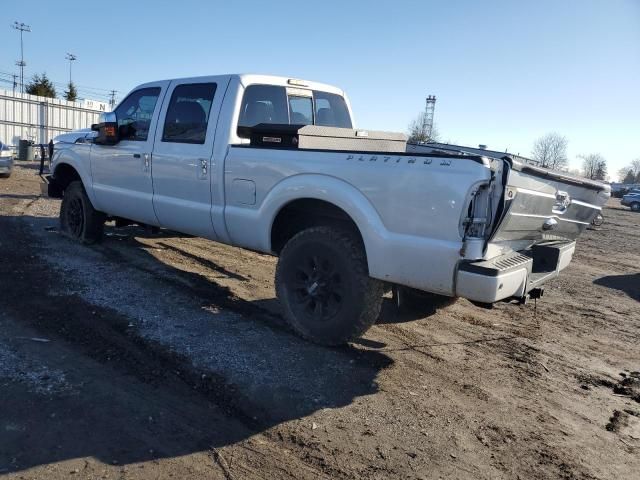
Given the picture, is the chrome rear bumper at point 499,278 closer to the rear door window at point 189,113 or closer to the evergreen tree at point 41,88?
the rear door window at point 189,113

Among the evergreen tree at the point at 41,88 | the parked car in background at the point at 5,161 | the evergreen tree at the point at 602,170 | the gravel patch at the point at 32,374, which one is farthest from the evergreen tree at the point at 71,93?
the evergreen tree at the point at 602,170

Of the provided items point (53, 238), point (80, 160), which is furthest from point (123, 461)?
point (53, 238)

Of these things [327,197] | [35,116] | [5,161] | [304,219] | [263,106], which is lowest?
[5,161]

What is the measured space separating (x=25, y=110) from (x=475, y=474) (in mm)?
31359

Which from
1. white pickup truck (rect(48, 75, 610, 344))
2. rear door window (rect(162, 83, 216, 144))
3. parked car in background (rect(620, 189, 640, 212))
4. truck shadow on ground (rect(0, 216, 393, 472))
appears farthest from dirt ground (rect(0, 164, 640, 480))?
parked car in background (rect(620, 189, 640, 212))

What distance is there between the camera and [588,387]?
4105 mm

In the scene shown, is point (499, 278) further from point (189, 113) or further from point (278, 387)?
Answer: point (189, 113)

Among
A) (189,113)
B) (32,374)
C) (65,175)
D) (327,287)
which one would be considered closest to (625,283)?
(327,287)

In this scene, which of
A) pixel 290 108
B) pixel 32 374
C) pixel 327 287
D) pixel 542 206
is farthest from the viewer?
pixel 290 108

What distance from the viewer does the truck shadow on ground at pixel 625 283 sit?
7.79 m

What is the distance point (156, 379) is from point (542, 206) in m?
3.18

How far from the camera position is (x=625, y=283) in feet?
27.4

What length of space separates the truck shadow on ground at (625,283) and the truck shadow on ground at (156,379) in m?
5.39

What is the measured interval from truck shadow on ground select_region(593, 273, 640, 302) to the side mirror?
24.6 feet
